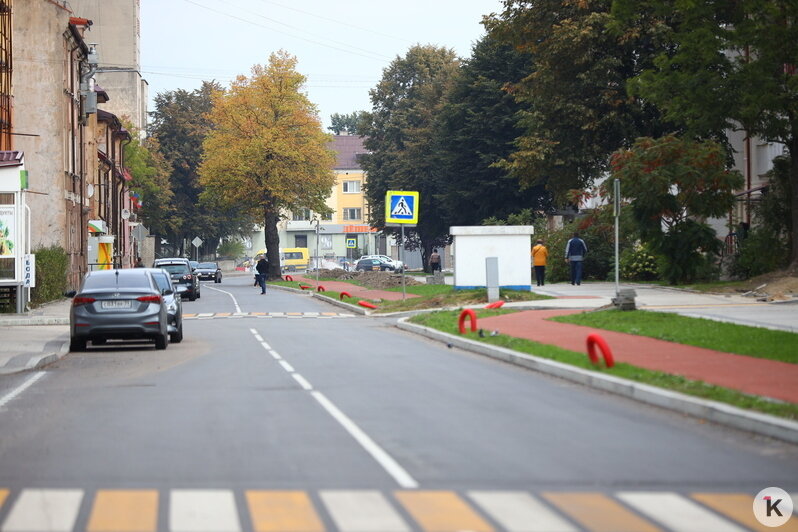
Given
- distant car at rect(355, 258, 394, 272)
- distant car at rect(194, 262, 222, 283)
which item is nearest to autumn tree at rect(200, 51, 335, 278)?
distant car at rect(194, 262, 222, 283)

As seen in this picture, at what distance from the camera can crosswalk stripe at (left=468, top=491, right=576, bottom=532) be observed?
6961 mm

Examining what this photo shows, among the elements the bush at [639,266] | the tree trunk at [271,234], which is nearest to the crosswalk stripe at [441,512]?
the bush at [639,266]

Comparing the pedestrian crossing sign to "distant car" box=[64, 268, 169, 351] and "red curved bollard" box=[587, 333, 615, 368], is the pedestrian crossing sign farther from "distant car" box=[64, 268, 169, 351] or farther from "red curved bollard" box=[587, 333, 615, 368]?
"red curved bollard" box=[587, 333, 615, 368]

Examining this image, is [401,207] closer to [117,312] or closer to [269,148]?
[117,312]

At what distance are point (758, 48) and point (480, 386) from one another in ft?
67.8

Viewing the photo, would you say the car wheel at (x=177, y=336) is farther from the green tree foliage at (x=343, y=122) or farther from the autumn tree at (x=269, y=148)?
the green tree foliage at (x=343, y=122)

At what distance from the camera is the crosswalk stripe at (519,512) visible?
22.8 ft

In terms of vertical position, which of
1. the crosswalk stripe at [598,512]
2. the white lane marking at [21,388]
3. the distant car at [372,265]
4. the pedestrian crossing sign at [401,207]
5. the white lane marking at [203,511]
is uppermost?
the pedestrian crossing sign at [401,207]

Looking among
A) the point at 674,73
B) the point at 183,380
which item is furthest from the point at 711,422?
the point at 674,73

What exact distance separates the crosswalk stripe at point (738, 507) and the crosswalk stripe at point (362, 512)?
207cm

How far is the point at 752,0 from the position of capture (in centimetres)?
3067

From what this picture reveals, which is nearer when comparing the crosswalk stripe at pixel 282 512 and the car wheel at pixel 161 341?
the crosswalk stripe at pixel 282 512

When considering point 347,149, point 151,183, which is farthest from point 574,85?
point 347,149

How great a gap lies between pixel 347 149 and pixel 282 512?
147 metres
